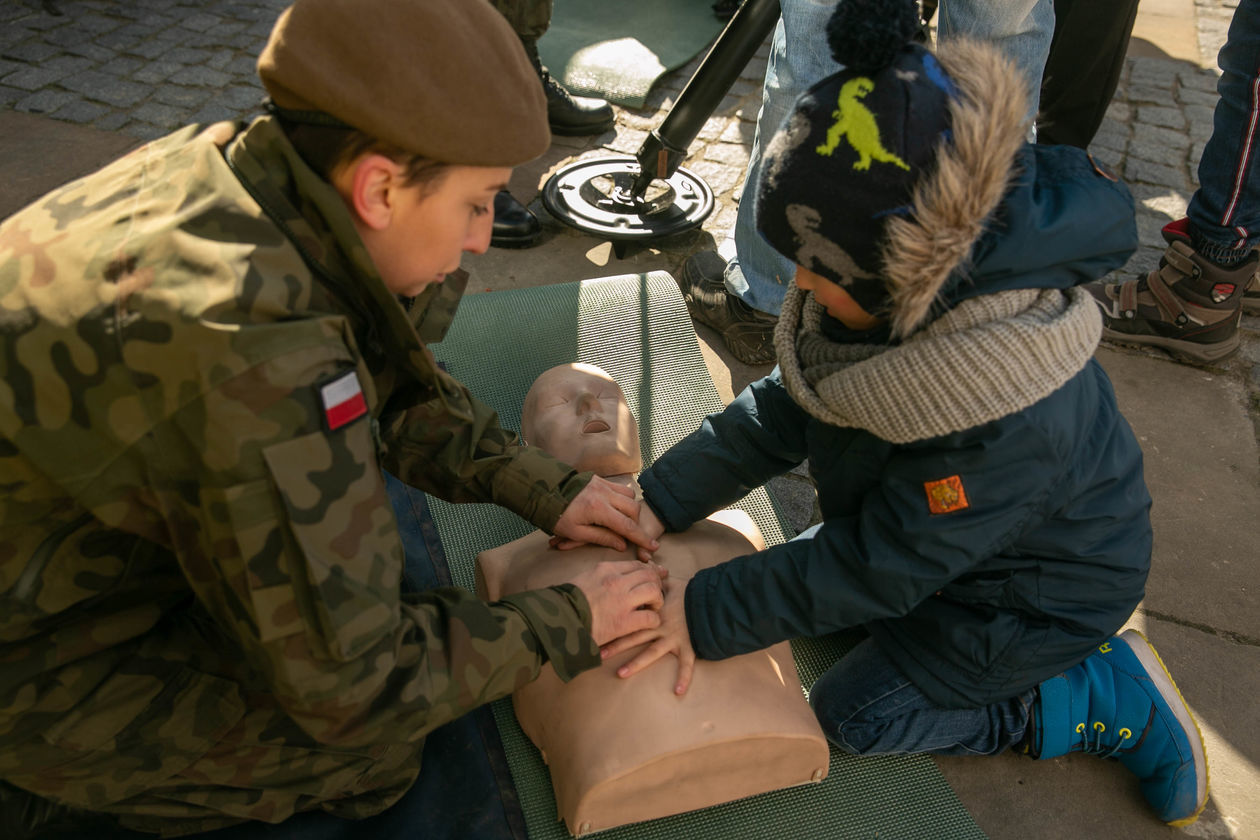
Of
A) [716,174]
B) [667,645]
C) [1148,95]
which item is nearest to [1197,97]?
[1148,95]

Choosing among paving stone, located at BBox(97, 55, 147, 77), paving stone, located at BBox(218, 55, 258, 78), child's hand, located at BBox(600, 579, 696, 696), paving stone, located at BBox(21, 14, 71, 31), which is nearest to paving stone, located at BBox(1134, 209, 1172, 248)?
child's hand, located at BBox(600, 579, 696, 696)

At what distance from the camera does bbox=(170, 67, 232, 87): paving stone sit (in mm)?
4895

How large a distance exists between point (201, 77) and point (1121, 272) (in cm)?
465

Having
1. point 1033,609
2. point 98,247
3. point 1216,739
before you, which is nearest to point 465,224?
point 98,247

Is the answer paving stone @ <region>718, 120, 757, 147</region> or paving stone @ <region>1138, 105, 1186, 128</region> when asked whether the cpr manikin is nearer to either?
paving stone @ <region>718, 120, 757, 147</region>

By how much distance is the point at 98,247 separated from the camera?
132 centimetres

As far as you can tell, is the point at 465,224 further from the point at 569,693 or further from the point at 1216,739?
the point at 1216,739

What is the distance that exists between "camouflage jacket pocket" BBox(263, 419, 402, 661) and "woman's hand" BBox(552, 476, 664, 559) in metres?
0.68

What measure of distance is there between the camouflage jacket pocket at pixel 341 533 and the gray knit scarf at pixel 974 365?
2.85 feet

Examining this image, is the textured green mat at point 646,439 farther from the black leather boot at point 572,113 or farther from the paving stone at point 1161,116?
the paving stone at point 1161,116

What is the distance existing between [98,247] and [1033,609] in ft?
6.00

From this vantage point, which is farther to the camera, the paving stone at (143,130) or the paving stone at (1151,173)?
the paving stone at (1151,173)

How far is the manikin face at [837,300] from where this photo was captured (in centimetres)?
175

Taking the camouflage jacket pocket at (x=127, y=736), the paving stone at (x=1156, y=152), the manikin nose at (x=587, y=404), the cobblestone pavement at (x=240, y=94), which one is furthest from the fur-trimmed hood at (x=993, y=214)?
the paving stone at (x=1156, y=152)
